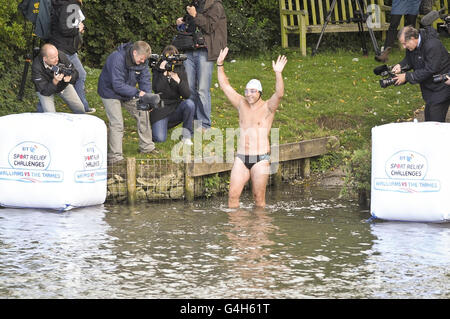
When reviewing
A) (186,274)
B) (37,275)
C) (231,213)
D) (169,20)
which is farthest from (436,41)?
(169,20)

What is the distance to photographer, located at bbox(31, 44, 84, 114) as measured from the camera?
1391 centimetres

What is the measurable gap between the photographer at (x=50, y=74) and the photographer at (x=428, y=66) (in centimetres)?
450

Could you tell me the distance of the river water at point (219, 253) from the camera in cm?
945

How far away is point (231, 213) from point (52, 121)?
8.60 feet

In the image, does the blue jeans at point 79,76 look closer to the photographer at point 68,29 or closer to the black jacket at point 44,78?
the photographer at point 68,29

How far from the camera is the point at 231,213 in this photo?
1334cm

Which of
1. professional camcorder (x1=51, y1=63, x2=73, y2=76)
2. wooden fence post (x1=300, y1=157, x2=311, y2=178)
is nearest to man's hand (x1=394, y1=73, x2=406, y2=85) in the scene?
wooden fence post (x1=300, y1=157, x2=311, y2=178)

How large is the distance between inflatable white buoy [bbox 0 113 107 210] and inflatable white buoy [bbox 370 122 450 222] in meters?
3.79

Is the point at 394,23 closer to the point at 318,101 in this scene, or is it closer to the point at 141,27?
the point at 318,101

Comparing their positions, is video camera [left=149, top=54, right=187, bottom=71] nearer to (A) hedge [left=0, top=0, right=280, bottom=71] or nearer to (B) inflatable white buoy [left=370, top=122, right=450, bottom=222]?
(B) inflatable white buoy [left=370, top=122, right=450, bottom=222]

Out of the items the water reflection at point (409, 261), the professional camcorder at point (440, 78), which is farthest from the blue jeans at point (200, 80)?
the water reflection at point (409, 261)

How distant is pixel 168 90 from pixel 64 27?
70.1 inches

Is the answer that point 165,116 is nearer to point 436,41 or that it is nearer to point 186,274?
point 436,41

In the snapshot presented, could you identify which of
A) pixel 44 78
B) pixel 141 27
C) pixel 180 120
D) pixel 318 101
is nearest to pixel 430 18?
pixel 318 101
